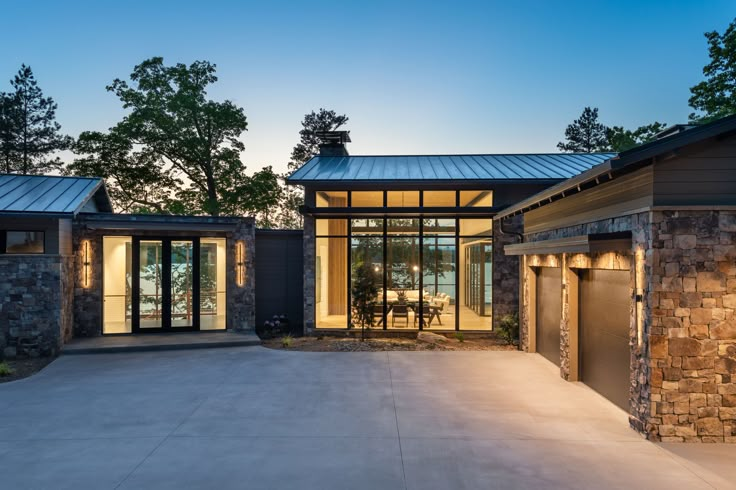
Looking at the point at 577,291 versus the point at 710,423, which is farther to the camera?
the point at 577,291

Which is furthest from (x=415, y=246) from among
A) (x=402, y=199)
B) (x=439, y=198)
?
(x=439, y=198)

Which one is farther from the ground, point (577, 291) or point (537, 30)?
point (537, 30)

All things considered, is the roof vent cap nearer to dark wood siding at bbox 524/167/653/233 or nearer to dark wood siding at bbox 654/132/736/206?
dark wood siding at bbox 524/167/653/233

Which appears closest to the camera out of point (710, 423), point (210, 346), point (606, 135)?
point (710, 423)

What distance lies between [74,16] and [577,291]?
1990 centimetres

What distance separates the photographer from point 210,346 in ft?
33.1

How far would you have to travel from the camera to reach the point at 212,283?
1184cm

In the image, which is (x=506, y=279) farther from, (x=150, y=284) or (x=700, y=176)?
(x=150, y=284)

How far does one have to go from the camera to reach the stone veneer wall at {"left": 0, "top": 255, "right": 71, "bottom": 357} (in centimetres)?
909

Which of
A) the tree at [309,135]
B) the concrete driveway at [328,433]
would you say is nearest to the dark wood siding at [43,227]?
the concrete driveway at [328,433]

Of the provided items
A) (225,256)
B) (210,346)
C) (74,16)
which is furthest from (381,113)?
(210,346)

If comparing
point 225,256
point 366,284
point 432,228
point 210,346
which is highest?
point 432,228

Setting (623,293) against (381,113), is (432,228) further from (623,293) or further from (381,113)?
(381,113)

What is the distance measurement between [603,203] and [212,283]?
9.90m
